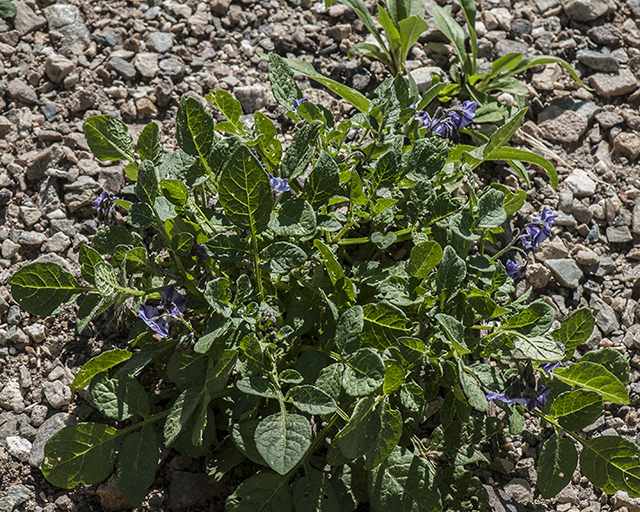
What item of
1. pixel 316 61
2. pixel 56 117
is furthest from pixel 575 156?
pixel 56 117

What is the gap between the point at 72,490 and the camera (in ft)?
7.57

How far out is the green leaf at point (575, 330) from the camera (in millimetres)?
2150

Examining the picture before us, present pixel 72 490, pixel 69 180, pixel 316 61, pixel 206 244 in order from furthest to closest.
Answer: pixel 316 61 → pixel 69 180 → pixel 72 490 → pixel 206 244

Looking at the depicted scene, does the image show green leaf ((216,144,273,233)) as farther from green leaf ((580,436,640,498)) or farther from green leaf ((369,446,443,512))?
green leaf ((580,436,640,498))

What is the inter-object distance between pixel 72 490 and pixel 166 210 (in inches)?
46.1

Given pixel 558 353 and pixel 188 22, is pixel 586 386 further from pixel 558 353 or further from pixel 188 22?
pixel 188 22

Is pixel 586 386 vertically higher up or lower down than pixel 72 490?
higher up

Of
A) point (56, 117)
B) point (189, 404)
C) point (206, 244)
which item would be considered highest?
point (206, 244)

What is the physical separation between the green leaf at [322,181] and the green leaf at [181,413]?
77 cm

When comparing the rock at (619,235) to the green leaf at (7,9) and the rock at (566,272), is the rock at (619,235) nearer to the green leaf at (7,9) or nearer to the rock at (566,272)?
the rock at (566,272)

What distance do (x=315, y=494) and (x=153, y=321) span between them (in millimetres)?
814

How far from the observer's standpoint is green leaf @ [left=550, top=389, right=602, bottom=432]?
2.04 meters

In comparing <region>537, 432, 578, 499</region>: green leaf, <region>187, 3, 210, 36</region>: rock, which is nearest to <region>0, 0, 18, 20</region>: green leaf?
<region>187, 3, 210, 36</region>: rock

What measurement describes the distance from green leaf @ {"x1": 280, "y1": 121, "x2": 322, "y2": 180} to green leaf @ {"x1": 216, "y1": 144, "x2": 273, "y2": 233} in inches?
8.5
